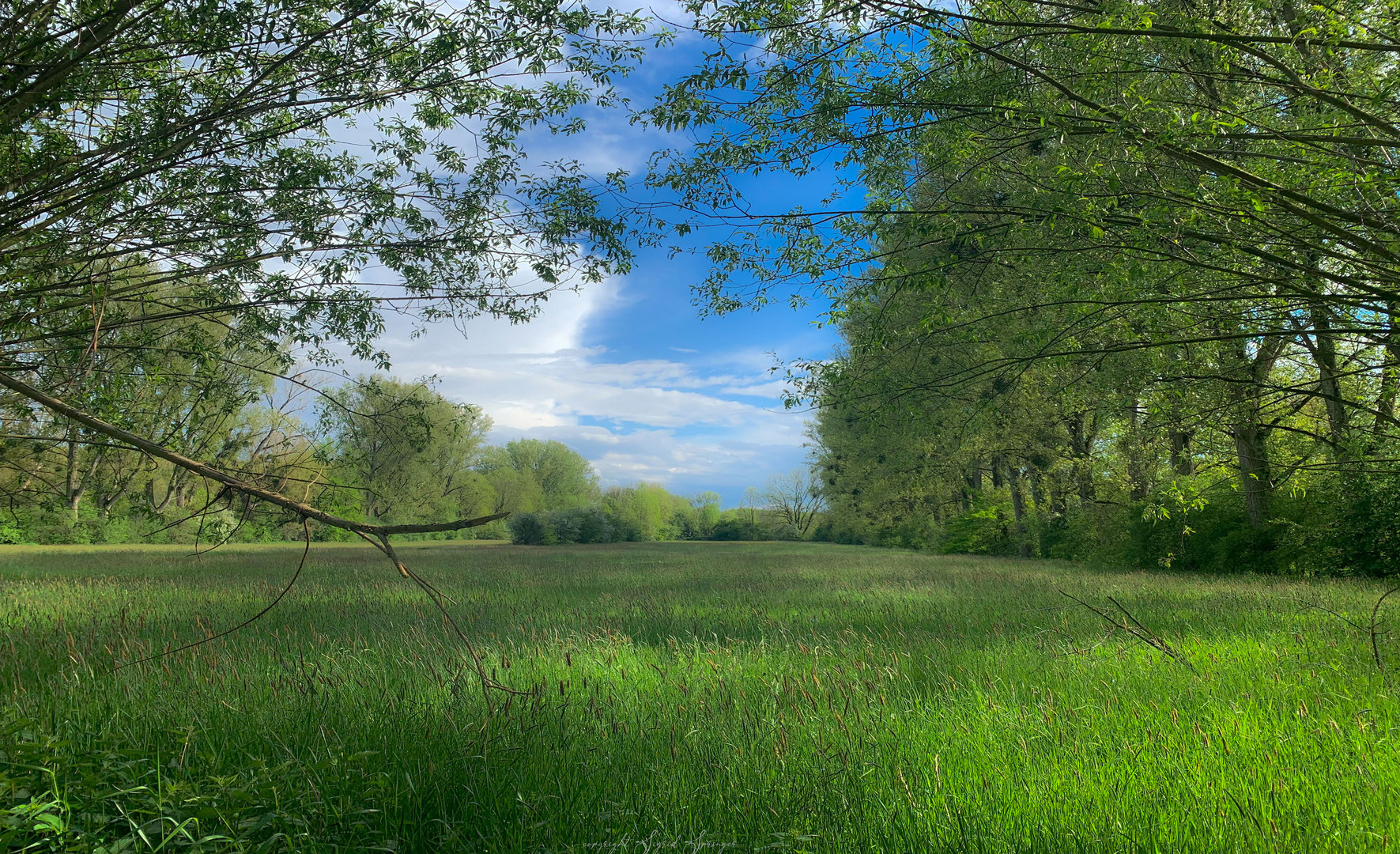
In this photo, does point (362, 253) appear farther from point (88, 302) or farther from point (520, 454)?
point (520, 454)

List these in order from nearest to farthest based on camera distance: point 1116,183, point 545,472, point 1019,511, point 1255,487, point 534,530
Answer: point 1116,183, point 1255,487, point 1019,511, point 534,530, point 545,472

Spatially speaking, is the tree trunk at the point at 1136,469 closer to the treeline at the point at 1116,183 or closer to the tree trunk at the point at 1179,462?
the tree trunk at the point at 1179,462

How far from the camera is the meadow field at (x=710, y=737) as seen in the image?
238 centimetres

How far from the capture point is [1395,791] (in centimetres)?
270

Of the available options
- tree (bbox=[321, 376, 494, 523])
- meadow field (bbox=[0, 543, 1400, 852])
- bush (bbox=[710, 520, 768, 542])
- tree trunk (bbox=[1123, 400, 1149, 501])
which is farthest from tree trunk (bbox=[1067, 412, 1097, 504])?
bush (bbox=[710, 520, 768, 542])

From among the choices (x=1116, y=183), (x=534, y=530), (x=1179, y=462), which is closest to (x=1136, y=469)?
(x=1179, y=462)

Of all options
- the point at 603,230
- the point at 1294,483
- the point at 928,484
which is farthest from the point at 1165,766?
the point at 928,484

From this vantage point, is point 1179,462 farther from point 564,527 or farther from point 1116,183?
point 564,527

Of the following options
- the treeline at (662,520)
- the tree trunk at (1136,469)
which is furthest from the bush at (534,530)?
the tree trunk at (1136,469)

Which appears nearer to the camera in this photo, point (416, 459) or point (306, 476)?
point (306, 476)

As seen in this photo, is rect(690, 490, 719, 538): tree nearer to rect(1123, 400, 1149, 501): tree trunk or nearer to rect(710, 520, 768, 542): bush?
rect(710, 520, 768, 542): bush

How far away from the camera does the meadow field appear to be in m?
2.38

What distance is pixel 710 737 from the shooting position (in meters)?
3.22

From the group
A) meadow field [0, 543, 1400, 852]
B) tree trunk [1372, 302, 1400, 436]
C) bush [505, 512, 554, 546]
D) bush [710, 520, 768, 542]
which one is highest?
tree trunk [1372, 302, 1400, 436]
